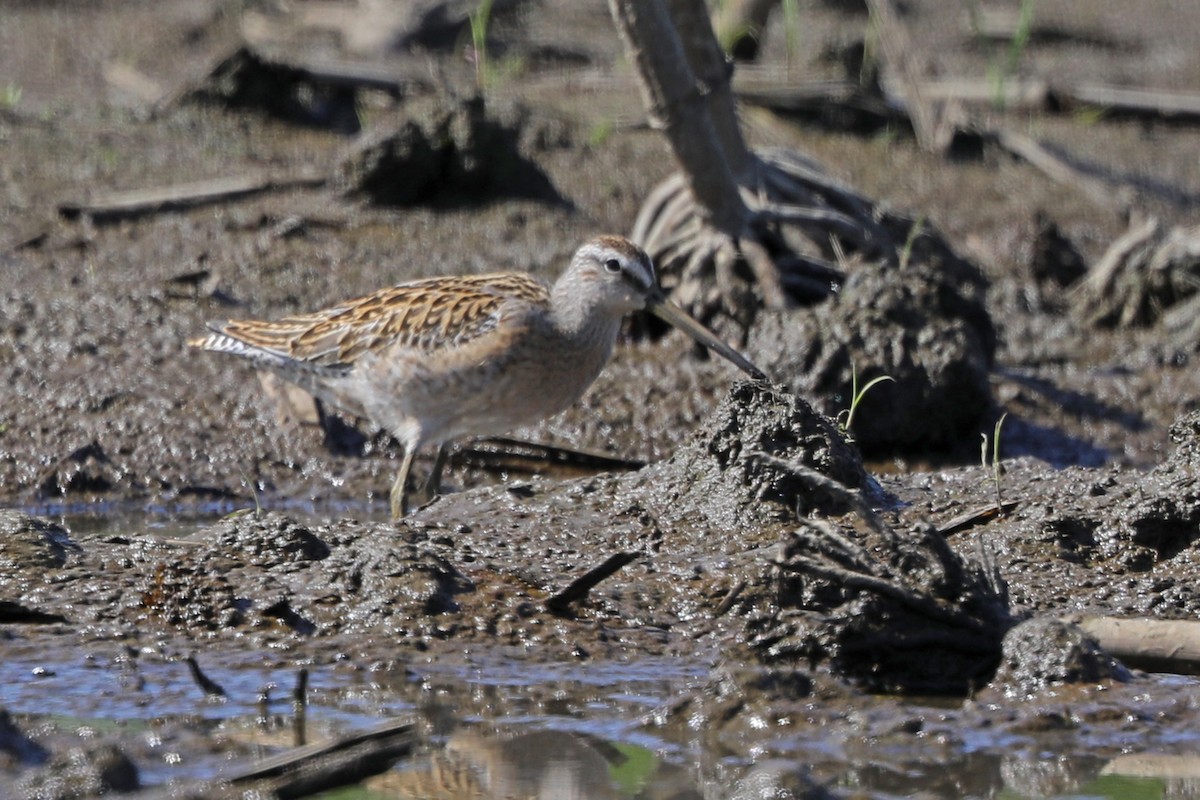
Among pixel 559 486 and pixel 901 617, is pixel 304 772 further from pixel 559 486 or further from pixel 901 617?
pixel 559 486

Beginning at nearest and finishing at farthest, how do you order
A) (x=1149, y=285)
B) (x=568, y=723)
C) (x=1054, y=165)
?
(x=568, y=723), (x=1149, y=285), (x=1054, y=165)

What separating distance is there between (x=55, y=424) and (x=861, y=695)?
466 cm

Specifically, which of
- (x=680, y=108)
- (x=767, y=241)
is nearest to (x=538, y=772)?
(x=680, y=108)

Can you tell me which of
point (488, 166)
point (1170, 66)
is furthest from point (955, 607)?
point (1170, 66)

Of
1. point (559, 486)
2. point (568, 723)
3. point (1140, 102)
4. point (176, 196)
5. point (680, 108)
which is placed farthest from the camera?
point (1140, 102)

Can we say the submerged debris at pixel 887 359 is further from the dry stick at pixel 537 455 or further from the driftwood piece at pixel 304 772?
the driftwood piece at pixel 304 772

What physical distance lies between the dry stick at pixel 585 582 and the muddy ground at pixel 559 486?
2cm

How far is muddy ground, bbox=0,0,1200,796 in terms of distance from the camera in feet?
16.3

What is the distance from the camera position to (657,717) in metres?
4.95

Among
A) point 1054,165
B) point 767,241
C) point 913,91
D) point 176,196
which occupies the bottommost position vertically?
point 767,241

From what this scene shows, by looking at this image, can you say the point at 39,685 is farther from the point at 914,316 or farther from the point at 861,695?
the point at 914,316

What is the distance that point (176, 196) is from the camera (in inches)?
440

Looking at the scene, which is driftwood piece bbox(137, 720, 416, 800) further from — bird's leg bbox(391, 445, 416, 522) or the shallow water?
bird's leg bbox(391, 445, 416, 522)

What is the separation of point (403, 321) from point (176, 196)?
161 inches
